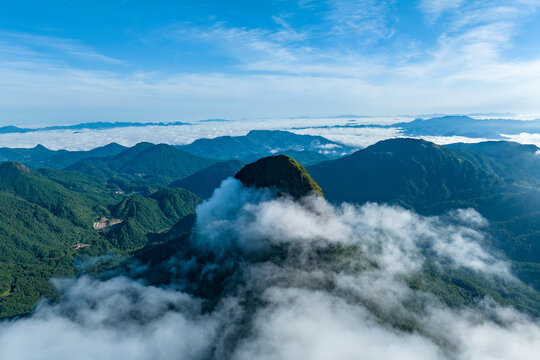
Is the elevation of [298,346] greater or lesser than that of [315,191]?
lesser

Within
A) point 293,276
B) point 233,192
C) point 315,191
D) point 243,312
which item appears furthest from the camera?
point 233,192

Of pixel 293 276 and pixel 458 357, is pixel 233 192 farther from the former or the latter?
pixel 458 357

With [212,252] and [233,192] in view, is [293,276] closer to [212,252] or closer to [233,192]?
[212,252]

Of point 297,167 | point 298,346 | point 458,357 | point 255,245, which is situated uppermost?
point 297,167

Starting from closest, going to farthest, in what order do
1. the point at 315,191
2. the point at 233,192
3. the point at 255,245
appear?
the point at 255,245
the point at 315,191
the point at 233,192

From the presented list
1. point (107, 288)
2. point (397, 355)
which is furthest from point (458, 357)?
point (107, 288)

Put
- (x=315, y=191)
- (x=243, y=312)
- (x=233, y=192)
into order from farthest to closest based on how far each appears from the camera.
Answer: (x=233, y=192)
(x=315, y=191)
(x=243, y=312)

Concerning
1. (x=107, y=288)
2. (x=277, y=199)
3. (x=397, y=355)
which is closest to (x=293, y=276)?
(x=277, y=199)

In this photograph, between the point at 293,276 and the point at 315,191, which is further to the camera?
the point at 315,191

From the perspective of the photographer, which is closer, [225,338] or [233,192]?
[225,338]
